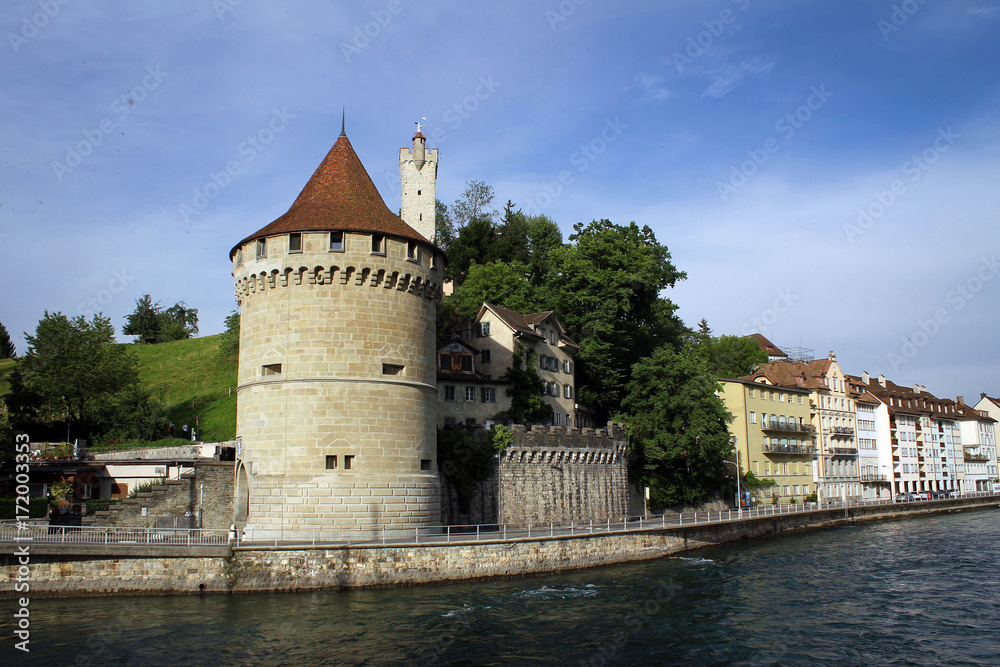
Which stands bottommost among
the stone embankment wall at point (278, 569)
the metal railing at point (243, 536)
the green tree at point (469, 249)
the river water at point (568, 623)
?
the river water at point (568, 623)

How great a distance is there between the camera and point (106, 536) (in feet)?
74.0

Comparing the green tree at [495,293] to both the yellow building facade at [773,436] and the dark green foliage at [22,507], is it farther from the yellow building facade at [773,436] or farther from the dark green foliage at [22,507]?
the dark green foliage at [22,507]

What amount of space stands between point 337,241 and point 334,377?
4.79 metres

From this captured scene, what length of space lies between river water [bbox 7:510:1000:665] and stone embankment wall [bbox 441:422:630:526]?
727 centimetres

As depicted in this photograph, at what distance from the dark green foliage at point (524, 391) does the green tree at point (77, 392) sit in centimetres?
2414

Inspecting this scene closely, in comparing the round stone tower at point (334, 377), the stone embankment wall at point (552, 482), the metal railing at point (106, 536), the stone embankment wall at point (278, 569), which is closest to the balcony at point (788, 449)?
the stone embankment wall at point (552, 482)

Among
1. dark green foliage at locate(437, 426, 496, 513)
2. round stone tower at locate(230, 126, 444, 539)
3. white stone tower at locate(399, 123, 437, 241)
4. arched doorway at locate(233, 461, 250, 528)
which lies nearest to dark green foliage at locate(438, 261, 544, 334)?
white stone tower at locate(399, 123, 437, 241)

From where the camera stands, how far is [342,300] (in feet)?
86.6

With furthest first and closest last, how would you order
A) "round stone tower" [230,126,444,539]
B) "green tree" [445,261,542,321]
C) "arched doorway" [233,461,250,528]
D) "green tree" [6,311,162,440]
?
"green tree" [445,261,542,321]
"green tree" [6,311,162,440]
"arched doorway" [233,461,250,528]
"round stone tower" [230,126,444,539]

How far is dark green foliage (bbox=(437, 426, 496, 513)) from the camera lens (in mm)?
32812

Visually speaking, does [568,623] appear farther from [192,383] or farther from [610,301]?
[192,383]

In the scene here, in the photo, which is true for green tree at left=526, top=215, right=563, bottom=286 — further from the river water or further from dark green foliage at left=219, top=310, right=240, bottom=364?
the river water

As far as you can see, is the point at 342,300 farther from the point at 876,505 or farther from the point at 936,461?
the point at 936,461

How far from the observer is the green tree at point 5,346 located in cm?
8400
